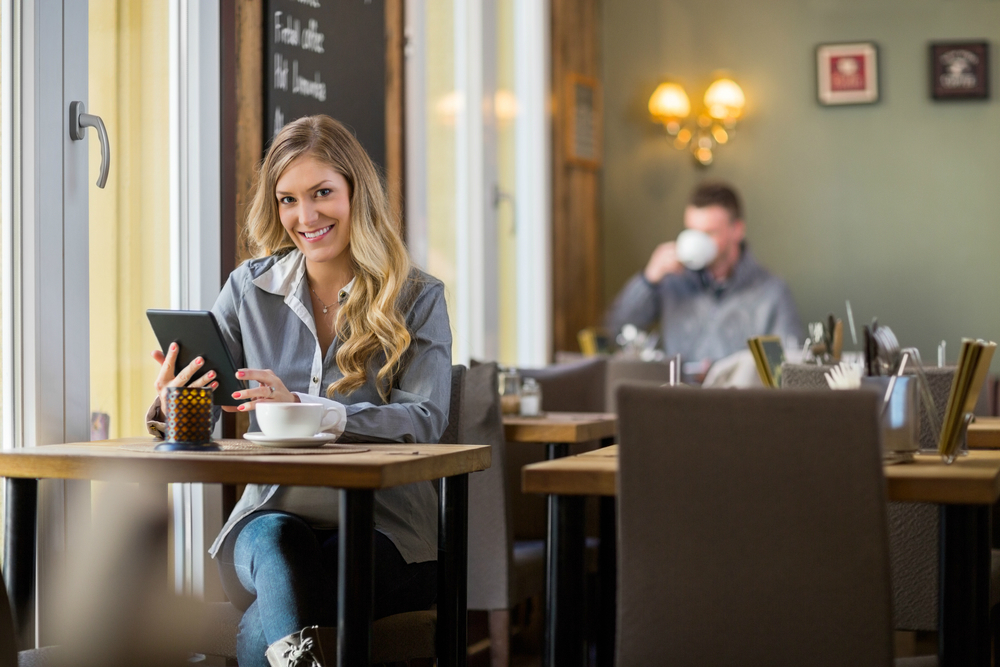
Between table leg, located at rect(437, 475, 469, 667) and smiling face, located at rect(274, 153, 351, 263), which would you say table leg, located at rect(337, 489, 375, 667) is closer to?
table leg, located at rect(437, 475, 469, 667)

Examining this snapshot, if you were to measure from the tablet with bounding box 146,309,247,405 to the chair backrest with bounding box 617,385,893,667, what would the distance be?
0.76m

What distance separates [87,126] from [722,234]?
3699 mm

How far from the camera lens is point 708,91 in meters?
5.92

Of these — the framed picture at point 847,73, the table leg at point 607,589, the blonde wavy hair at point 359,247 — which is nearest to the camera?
the blonde wavy hair at point 359,247

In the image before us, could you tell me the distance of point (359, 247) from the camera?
7.13ft

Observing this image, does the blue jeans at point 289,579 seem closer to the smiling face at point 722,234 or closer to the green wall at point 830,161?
the smiling face at point 722,234

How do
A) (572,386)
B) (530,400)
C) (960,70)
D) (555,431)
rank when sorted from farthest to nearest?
(960,70)
(572,386)
(530,400)
(555,431)

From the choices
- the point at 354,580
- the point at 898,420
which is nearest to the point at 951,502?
the point at 898,420

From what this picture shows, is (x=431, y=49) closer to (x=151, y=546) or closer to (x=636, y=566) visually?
(x=151, y=546)

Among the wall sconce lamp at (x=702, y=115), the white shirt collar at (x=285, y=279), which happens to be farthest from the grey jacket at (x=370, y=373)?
the wall sconce lamp at (x=702, y=115)

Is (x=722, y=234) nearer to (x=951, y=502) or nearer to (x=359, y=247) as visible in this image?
(x=359, y=247)

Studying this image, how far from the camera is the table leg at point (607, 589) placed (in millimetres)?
2629

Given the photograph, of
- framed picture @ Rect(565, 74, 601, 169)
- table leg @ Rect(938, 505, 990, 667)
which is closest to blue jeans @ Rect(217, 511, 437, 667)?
table leg @ Rect(938, 505, 990, 667)

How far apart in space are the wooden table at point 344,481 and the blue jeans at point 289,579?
0.25 ft
